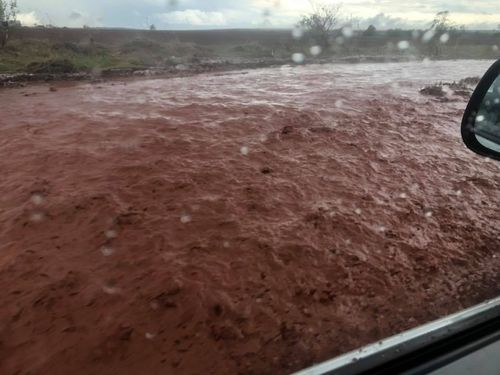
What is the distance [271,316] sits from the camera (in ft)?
7.25

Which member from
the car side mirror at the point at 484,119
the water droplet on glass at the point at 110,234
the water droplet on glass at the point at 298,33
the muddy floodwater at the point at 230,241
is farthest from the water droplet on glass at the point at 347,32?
the car side mirror at the point at 484,119

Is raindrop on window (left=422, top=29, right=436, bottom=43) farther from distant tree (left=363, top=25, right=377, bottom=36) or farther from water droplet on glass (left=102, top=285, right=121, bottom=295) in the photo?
water droplet on glass (left=102, top=285, right=121, bottom=295)

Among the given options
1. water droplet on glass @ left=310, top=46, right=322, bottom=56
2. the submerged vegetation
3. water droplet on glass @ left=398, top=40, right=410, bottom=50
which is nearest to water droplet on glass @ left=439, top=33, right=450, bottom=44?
the submerged vegetation

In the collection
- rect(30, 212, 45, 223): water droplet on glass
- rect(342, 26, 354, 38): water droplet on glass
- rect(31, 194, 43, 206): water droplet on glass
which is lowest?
rect(30, 212, 45, 223): water droplet on glass

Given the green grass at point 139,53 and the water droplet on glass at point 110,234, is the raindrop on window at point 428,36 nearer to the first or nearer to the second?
the green grass at point 139,53

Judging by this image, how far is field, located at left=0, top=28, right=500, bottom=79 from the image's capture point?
50.5 ft

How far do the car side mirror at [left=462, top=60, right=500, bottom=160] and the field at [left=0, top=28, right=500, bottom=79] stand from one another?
13.4 meters

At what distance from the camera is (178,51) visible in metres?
22.1

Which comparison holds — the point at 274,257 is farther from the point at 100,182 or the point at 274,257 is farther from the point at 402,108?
the point at 402,108

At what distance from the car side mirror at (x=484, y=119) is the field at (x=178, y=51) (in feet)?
43.9

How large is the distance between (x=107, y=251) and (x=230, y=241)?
90cm

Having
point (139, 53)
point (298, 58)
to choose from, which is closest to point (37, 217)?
point (139, 53)

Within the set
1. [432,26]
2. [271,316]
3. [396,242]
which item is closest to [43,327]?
[271,316]

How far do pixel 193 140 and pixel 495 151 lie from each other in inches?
161
